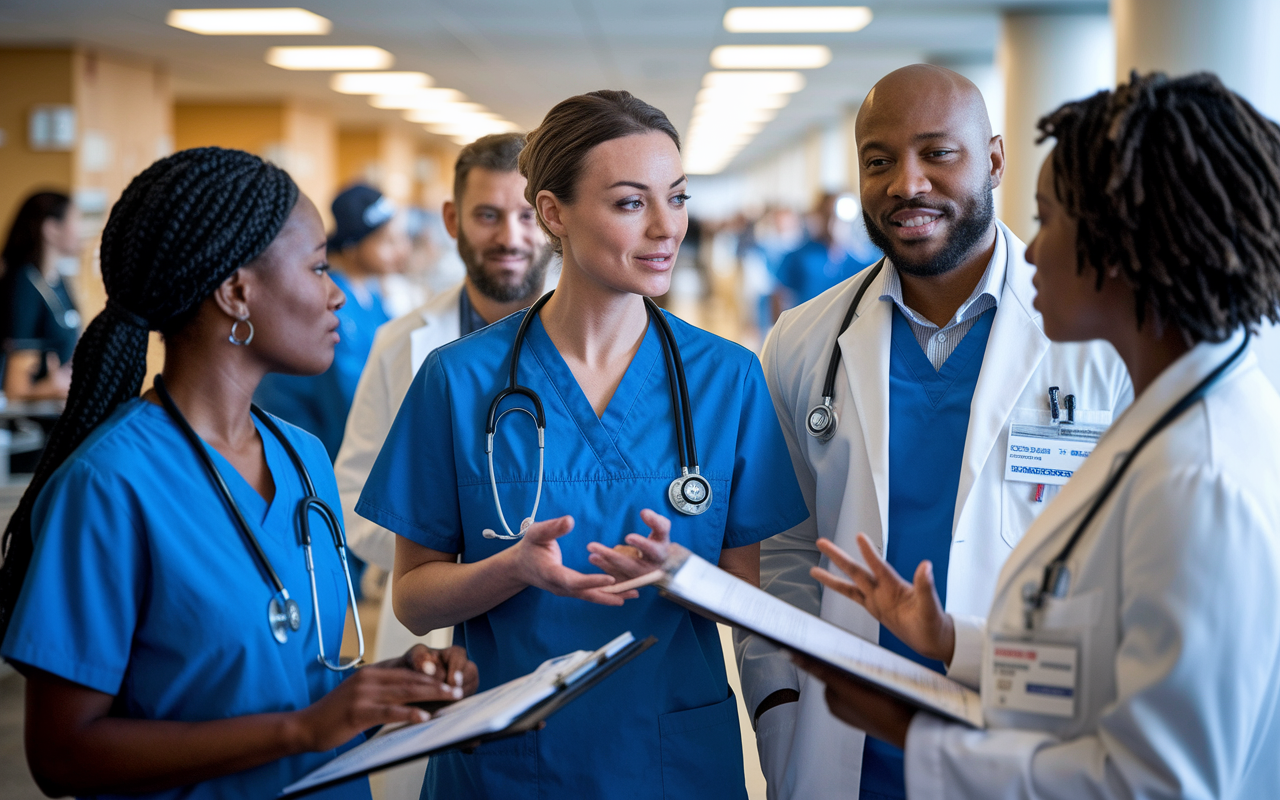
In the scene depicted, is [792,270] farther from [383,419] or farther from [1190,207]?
[1190,207]

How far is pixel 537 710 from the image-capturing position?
988 millimetres

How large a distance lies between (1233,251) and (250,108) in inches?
458

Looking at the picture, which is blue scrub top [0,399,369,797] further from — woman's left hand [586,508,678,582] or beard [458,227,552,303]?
beard [458,227,552,303]

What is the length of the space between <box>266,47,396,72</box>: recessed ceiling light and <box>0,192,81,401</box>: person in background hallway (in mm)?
3804

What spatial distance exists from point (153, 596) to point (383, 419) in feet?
4.12

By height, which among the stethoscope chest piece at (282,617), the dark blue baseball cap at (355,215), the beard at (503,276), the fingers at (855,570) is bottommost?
the stethoscope chest piece at (282,617)

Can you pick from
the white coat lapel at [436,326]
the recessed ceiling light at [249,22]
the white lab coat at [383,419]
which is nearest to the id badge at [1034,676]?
the white lab coat at [383,419]

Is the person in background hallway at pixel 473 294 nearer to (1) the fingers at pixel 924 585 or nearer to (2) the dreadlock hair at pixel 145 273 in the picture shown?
(2) the dreadlock hair at pixel 145 273

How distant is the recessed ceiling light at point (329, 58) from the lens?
8000 millimetres

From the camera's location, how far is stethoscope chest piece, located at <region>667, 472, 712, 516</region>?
4.61ft

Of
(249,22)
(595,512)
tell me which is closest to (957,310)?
(595,512)

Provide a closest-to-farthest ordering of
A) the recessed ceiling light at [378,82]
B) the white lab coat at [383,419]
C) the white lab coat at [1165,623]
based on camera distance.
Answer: the white lab coat at [1165,623]
the white lab coat at [383,419]
the recessed ceiling light at [378,82]

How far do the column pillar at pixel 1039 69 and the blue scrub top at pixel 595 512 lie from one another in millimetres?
5697

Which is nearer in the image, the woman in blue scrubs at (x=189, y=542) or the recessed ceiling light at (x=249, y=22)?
the woman in blue scrubs at (x=189, y=542)
